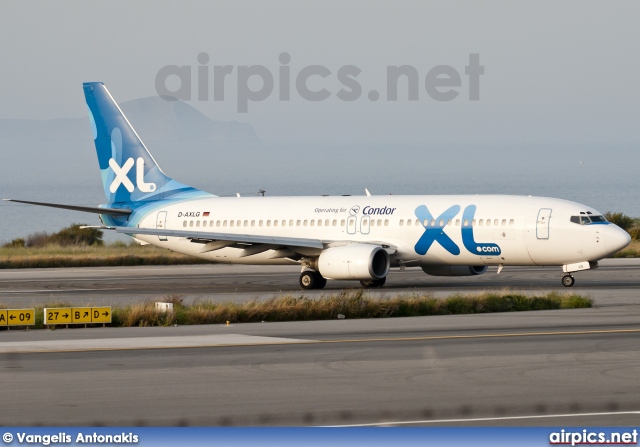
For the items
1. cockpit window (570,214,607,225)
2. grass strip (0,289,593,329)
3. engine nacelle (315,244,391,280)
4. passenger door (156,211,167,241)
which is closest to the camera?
grass strip (0,289,593,329)

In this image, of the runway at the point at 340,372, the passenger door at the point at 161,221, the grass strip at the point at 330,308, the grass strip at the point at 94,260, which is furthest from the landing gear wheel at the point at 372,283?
the grass strip at the point at 94,260

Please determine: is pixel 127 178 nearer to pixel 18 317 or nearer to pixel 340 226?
pixel 340 226

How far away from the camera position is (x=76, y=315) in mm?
26922

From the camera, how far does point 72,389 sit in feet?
53.8

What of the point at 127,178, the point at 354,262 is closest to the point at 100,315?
the point at 354,262

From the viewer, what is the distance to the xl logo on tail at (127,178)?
49681 millimetres

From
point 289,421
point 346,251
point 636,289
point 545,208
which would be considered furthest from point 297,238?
point 289,421

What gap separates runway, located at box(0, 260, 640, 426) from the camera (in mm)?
14102

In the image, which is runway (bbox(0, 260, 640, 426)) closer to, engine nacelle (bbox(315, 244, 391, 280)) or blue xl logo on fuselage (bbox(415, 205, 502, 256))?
blue xl logo on fuselage (bbox(415, 205, 502, 256))

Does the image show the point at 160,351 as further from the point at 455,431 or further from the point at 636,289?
the point at 636,289

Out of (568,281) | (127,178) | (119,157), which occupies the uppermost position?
(119,157)

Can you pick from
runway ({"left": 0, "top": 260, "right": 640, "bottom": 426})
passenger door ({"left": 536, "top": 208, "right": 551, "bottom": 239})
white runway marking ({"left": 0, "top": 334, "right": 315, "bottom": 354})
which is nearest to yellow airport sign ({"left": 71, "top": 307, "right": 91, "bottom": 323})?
runway ({"left": 0, "top": 260, "right": 640, "bottom": 426})

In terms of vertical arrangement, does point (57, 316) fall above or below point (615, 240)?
below

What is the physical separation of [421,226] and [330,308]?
41.8 ft
